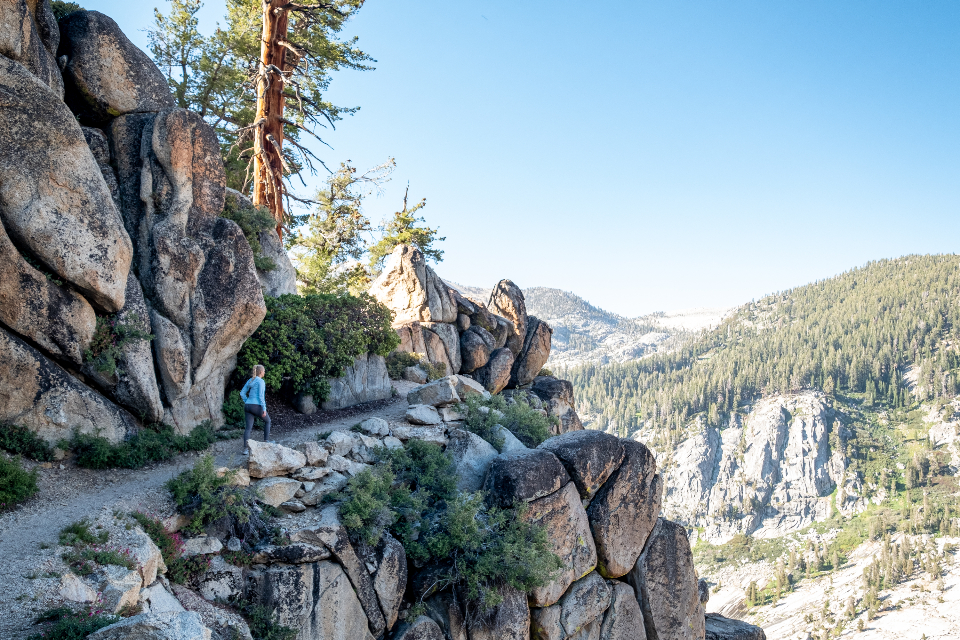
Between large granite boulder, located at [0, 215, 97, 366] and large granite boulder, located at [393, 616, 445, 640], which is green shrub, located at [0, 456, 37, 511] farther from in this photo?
large granite boulder, located at [393, 616, 445, 640]

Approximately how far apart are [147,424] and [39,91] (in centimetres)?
809

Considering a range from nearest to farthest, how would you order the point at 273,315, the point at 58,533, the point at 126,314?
the point at 58,533
the point at 126,314
the point at 273,315

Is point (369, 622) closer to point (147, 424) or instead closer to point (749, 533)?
point (147, 424)

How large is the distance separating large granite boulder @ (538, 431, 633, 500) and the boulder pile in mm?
11368

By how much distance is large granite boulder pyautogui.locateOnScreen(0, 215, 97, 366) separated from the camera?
38.4 feet

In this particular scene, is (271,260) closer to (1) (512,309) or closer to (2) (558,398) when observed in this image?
(1) (512,309)

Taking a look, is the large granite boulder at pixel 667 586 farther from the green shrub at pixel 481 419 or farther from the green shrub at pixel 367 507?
the green shrub at pixel 367 507

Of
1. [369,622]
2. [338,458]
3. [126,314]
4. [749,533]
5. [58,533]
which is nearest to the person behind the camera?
[58,533]

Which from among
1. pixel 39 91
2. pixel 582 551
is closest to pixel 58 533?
pixel 39 91

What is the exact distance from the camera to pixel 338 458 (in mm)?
14680

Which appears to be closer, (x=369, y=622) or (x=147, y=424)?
(x=369, y=622)

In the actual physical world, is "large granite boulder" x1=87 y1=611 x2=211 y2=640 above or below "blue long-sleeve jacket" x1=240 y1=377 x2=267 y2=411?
below

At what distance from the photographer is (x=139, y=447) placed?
12984mm

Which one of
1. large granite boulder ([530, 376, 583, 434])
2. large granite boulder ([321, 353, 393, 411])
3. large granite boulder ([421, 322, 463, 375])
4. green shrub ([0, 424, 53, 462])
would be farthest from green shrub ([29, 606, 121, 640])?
large granite boulder ([530, 376, 583, 434])
